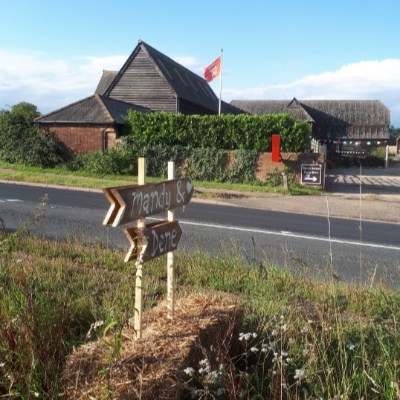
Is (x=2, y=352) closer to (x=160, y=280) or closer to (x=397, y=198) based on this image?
(x=160, y=280)

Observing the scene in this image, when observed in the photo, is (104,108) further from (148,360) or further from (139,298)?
(148,360)

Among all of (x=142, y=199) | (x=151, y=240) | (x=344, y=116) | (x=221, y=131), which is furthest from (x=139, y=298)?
(x=344, y=116)

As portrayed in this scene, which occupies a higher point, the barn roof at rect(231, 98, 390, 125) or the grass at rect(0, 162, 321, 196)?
the barn roof at rect(231, 98, 390, 125)

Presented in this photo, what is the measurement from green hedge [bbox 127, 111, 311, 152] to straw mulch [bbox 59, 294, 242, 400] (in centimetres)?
1870

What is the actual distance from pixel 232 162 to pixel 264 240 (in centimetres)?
1195

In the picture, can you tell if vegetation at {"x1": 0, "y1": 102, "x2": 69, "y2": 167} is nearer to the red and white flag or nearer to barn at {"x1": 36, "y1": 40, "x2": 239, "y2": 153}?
barn at {"x1": 36, "y1": 40, "x2": 239, "y2": 153}

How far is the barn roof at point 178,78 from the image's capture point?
117 ft

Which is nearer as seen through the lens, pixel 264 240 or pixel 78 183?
pixel 264 240

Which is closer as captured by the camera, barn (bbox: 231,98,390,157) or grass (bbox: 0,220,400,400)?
grass (bbox: 0,220,400,400)

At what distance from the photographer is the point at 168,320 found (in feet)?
11.1

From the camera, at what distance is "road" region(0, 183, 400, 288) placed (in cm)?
784

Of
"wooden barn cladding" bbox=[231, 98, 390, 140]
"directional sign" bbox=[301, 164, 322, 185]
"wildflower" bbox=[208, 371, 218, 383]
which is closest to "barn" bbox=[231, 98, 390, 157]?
"wooden barn cladding" bbox=[231, 98, 390, 140]

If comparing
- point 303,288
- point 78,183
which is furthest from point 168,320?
point 78,183

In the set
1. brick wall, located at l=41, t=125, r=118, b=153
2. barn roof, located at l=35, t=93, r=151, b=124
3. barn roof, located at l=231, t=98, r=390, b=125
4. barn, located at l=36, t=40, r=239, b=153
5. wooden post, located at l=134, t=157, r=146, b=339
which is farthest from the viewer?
barn roof, located at l=231, t=98, r=390, b=125
